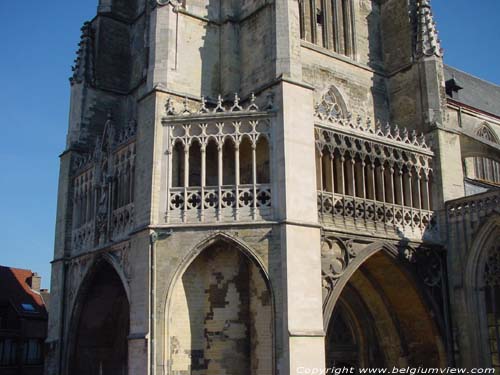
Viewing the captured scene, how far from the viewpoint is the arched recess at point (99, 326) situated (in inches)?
805

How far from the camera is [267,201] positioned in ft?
53.4

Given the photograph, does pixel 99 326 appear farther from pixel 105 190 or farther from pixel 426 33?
pixel 426 33

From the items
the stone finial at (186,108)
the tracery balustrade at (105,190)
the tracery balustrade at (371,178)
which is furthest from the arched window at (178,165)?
the tracery balustrade at (371,178)

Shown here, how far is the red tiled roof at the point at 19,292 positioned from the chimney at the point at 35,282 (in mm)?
193

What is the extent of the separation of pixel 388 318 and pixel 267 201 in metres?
6.73

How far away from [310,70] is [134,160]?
22.4 ft

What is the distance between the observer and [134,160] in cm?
1841

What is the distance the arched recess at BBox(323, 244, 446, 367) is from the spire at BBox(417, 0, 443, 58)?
764 centimetres

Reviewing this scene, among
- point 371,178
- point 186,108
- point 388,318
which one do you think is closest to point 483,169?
point 388,318

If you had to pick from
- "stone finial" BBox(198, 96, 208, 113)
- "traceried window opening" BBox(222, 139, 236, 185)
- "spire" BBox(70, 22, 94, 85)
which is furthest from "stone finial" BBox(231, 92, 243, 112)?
"spire" BBox(70, 22, 94, 85)

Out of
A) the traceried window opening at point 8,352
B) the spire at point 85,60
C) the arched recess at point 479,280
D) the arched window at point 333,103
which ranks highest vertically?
the spire at point 85,60

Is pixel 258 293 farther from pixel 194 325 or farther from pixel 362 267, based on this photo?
pixel 362 267

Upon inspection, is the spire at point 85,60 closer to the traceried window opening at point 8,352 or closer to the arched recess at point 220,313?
the arched recess at point 220,313

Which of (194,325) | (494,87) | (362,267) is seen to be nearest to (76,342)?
(194,325)
